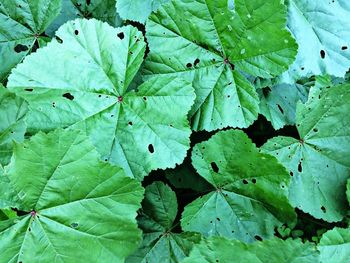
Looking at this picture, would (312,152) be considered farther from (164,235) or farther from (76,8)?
(76,8)

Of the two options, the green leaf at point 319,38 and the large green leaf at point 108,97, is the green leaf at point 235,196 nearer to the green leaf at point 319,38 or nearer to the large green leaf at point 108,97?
the large green leaf at point 108,97

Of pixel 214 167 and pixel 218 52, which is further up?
pixel 218 52

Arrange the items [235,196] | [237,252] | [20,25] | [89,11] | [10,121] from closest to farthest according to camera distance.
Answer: [237,252]
[10,121]
[235,196]
[20,25]
[89,11]

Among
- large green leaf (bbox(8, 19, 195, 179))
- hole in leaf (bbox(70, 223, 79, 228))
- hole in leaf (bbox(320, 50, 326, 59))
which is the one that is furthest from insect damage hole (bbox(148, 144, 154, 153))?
hole in leaf (bbox(320, 50, 326, 59))

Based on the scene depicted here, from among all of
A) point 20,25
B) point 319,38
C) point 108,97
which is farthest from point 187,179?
point 20,25

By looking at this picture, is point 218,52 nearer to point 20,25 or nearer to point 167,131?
point 167,131

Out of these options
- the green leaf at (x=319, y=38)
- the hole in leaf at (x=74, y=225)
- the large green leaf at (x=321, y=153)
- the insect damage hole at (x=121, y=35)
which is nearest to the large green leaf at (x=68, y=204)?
the hole in leaf at (x=74, y=225)
